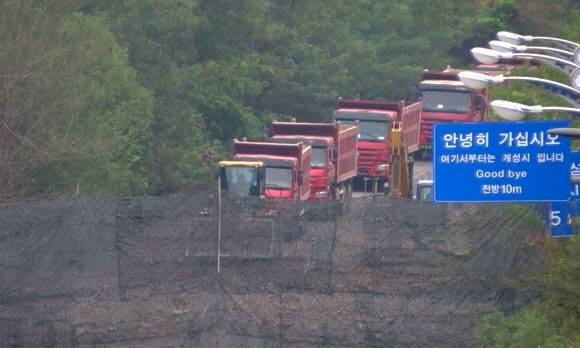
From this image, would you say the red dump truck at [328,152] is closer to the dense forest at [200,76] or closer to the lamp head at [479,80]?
the dense forest at [200,76]

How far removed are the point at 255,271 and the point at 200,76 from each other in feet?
102

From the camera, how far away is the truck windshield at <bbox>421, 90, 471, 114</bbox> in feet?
147

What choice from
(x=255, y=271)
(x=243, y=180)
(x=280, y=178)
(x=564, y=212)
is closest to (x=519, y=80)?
(x=564, y=212)

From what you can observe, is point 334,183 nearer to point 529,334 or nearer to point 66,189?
point 66,189

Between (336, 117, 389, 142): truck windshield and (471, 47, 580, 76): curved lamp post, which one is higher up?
(471, 47, 580, 76): curved lamp post

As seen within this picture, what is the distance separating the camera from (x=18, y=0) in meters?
26.8

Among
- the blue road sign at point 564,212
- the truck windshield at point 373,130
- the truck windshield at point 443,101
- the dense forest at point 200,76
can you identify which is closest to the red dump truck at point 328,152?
the truck windshield at point 373,130

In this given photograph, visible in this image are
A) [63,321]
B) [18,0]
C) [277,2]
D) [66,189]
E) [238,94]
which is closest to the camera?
[63,321]

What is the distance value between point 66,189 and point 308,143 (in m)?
9.19

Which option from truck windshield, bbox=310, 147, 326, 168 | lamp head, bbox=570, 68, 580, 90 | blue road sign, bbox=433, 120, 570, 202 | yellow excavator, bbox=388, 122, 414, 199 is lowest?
truck windshield, bbox=310, 147, 326, 168

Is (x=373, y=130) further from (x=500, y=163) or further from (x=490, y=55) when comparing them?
(x=500, y=163)

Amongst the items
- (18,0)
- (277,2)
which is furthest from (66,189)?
(277,2)

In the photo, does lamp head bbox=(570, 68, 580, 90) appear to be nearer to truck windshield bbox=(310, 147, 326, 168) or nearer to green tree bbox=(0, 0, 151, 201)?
green tree bbox=(0, 0, 151, 201)

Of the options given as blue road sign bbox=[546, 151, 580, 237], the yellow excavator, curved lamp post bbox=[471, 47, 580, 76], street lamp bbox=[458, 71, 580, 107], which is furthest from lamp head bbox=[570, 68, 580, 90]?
the yellow excavator
